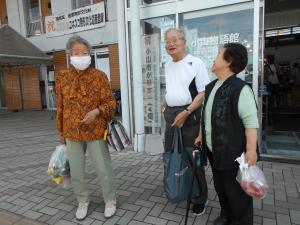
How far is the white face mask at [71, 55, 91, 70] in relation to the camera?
268 cm

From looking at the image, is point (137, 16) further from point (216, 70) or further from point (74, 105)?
point (216, 70)

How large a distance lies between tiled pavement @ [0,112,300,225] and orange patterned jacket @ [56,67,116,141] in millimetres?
920

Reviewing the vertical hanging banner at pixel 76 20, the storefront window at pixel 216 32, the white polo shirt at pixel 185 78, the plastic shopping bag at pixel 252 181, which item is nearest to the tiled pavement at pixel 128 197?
the plastic shopping bag at pixel 252 181

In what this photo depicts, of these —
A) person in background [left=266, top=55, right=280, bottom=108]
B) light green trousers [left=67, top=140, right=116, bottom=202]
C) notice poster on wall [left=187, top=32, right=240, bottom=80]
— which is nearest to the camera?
light green trousers [left=67, top=140, right=116, bottom=202]

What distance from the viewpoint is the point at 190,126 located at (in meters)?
2.79

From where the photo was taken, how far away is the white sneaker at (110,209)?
9.78 feet

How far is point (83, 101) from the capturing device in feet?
9.02

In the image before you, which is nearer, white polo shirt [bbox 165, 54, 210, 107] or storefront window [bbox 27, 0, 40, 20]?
white polo shirt [bbox 165, 54, 210, 107]

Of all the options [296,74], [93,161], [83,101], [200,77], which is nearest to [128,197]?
[93,161]

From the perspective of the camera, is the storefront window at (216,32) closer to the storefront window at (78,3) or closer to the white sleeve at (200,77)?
the white sleeve at (200,77)

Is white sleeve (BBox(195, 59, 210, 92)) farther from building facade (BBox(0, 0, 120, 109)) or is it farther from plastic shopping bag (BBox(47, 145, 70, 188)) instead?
building facade (BBox(0, 0, 120, 109))

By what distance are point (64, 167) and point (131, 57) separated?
9.53 ft

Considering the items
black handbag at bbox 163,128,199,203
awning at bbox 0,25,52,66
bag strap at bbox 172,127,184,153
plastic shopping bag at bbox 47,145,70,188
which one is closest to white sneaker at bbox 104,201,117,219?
plastic shopping bag at bbox 47,145,70,188

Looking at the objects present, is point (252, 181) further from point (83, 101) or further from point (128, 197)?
point (128, 197)
